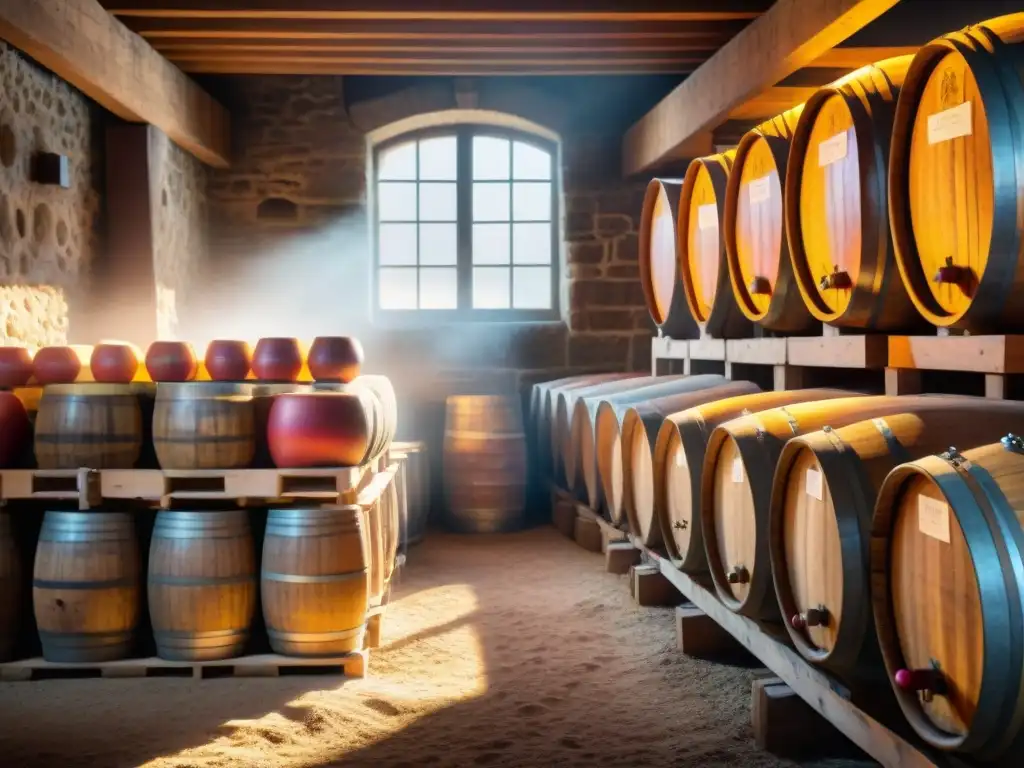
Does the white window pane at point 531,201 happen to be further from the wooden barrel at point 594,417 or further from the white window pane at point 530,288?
the wooden barrel at point 594,417

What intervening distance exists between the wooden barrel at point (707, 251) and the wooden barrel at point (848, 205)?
2.74ft

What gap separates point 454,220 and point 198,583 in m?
4.85

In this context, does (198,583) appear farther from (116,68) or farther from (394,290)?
(394,290)

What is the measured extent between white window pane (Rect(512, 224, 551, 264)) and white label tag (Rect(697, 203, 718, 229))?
11.2ft

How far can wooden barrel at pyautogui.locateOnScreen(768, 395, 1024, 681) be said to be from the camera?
7.80ft

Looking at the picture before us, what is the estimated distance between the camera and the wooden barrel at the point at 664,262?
5023mm

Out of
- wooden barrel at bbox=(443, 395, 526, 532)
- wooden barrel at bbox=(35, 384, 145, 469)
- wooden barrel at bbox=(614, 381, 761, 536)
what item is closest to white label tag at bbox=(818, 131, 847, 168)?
wooden barrel at bbox=(614, 381, 761, 536)

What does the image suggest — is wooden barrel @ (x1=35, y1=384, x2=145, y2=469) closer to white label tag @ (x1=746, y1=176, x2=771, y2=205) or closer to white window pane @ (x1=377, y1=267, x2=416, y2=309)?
white label tag @ (x1=746, y1=176, x2=771, y2=205)

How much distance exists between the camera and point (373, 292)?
796 centimetres

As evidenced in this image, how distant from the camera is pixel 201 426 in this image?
3686 mm

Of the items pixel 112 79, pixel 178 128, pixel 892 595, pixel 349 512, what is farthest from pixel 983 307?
pixel 178 128

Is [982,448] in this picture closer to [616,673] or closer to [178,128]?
[616,673]

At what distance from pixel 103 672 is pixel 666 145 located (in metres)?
4.59

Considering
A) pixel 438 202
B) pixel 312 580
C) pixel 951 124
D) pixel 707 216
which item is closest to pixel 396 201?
pixel 438 202
